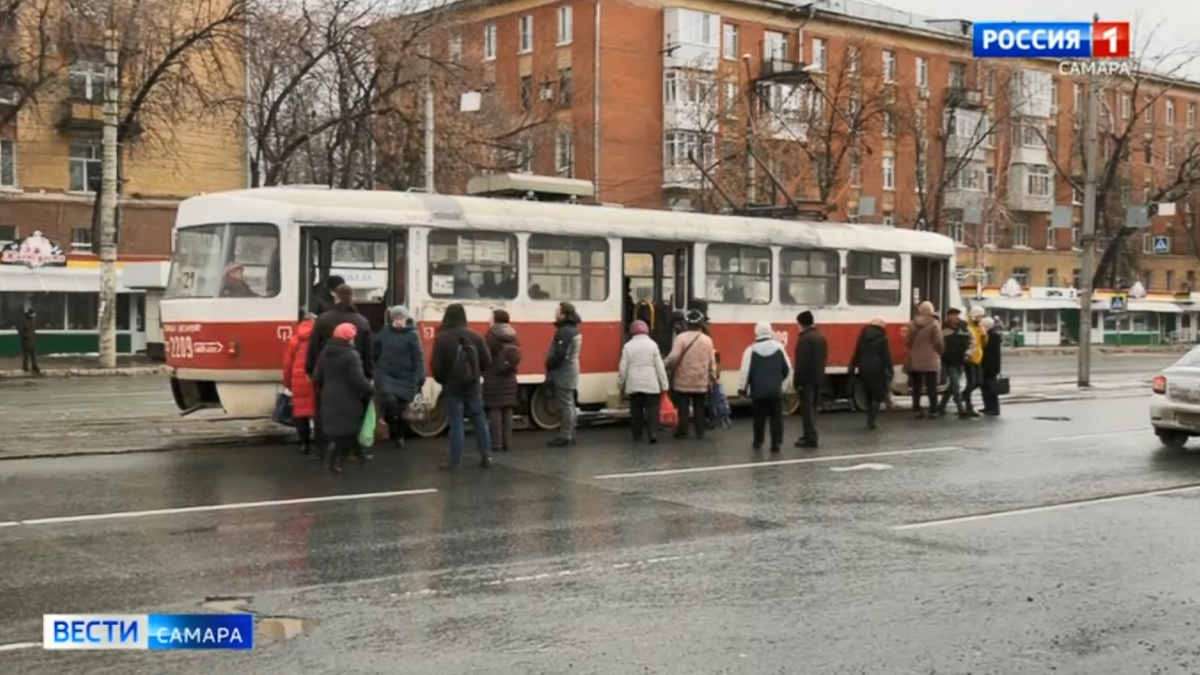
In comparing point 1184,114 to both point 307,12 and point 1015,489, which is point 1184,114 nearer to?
point 307,12

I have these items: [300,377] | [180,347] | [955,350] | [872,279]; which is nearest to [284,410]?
[300,377]

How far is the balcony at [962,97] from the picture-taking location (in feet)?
215

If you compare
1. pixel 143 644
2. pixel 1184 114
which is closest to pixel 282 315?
pixel 143 644

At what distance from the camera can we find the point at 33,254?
38406 mm

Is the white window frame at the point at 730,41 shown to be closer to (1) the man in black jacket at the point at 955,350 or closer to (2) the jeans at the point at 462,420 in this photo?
(1) the man in black jacket at the point at 955,350

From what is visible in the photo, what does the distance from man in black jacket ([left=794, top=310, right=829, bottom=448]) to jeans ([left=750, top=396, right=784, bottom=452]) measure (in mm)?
492

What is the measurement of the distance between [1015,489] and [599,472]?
4.14m

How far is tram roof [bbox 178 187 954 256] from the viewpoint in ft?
51.9

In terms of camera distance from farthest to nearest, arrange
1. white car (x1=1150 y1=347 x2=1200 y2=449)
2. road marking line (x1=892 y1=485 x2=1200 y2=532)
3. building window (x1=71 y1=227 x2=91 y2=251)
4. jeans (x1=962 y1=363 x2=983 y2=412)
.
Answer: building window (x1=71 y1=227 x2=91 y2=251), jeans (x1=962 y1=363 x2=983 y2=412), white car (x1=1150 y1=347 x2=1200 y2=449), road marking line (x1=892 y1=485 x2=1200 y2=532)

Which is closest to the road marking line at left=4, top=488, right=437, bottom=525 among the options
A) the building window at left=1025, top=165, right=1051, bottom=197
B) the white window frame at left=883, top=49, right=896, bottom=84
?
the white window frame at left=883, top=49, right=896, bottom=84

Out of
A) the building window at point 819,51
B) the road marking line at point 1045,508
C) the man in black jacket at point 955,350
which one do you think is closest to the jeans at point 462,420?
the road marking line at point 1045,508

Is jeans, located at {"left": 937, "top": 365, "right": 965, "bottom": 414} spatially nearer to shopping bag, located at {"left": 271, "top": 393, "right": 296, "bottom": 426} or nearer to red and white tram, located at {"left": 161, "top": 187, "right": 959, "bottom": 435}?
red and white tram, located at {"left": 161, "top": 187, "right": 959, "bottom": 435}

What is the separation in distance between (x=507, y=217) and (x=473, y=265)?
0.88m

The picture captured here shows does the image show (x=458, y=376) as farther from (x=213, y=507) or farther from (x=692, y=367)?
(x=692, y=367)
